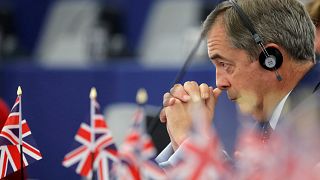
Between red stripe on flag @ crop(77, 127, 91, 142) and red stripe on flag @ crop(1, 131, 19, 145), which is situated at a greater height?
red stripe on flag @ crop(1, 131, 19, 145)

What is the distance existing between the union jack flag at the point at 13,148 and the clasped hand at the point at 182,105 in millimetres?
319

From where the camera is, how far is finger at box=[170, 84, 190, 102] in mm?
1973

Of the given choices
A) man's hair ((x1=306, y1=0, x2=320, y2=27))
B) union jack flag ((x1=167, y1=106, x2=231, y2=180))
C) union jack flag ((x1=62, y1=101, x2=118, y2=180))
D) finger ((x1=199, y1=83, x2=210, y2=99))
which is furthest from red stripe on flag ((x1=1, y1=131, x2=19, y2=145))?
man's hair ((x1=306, y1=0, x2=320, y2=27))

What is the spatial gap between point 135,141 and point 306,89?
25.3 inches

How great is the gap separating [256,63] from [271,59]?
59mm

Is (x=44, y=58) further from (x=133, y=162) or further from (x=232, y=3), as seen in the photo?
(x=133, y=162)

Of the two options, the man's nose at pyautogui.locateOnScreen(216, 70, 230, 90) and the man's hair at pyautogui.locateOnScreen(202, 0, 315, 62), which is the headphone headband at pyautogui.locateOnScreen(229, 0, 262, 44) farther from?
the man's nose at pyautogui.locateOnScreen(216, 70, 230, 90)

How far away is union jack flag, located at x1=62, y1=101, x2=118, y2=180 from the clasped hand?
0.51 feet

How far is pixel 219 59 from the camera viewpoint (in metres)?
2.02

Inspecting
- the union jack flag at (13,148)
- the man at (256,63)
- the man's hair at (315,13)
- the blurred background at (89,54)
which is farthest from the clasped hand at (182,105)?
the blurred background at (89,54)

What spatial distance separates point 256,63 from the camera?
2010 millimetres

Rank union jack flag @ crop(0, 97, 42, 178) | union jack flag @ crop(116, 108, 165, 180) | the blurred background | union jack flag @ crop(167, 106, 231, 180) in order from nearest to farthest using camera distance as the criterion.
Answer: union jack flag @ crop(167, 106, 231, 180) → union jack flag @ crop(116, 108, 165, 180) → union jack flag @ crop(0, 97, 42, 178) → the blurred background

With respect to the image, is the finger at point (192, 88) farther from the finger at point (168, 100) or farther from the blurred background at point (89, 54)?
the blurred background at point (89, 54)

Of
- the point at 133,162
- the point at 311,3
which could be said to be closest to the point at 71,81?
the point at 311,3
